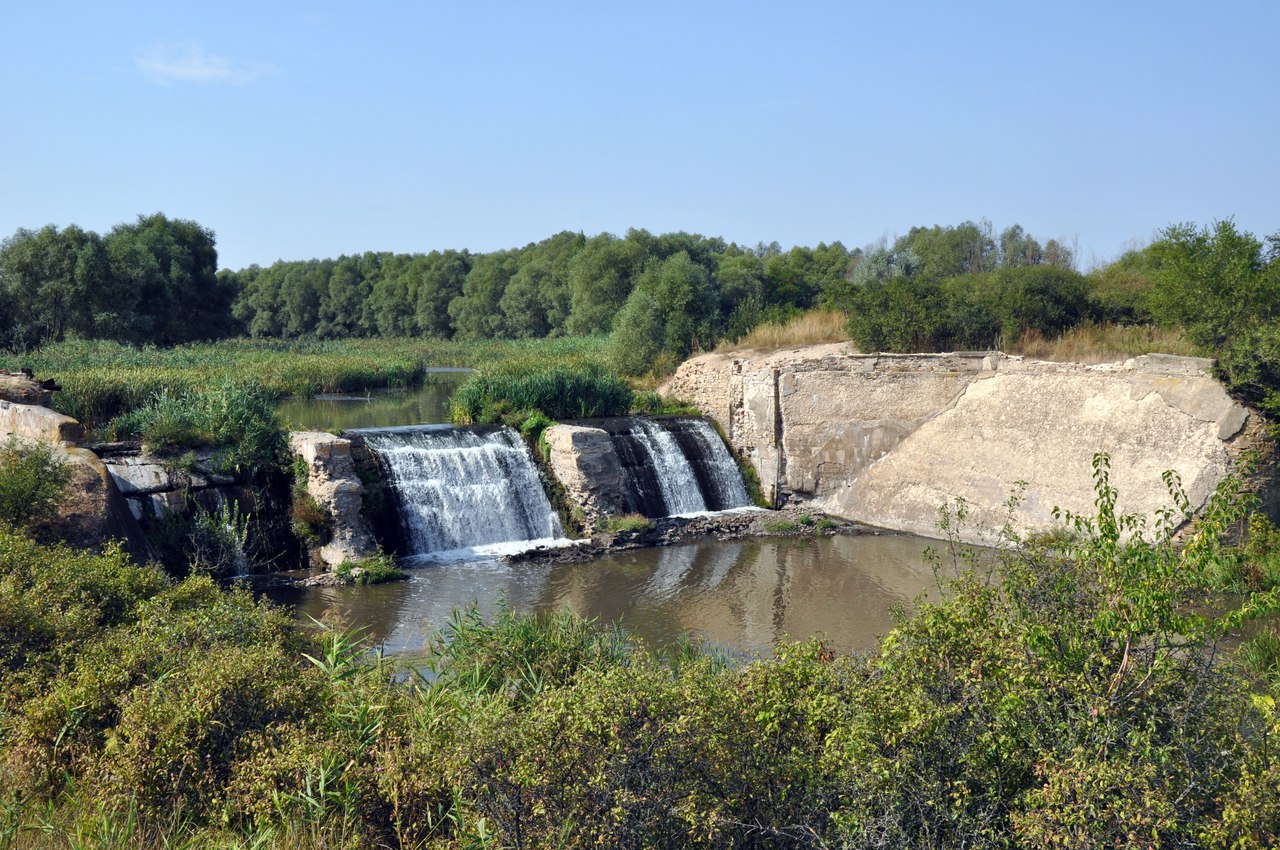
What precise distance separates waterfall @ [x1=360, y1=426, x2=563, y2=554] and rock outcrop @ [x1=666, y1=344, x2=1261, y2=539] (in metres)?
4.69

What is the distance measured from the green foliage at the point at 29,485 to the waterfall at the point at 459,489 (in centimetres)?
495

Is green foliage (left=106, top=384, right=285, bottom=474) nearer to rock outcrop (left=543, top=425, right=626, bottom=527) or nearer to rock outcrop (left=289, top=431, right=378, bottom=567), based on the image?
rock outcrop (left=289, top=431, right=378, bottom=567)

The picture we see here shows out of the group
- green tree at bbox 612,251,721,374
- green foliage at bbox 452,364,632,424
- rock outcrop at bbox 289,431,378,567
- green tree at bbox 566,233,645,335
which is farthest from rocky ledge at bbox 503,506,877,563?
green tree at bbox 566,233,645,335

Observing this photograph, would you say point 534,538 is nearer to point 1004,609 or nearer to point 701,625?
point 701,625

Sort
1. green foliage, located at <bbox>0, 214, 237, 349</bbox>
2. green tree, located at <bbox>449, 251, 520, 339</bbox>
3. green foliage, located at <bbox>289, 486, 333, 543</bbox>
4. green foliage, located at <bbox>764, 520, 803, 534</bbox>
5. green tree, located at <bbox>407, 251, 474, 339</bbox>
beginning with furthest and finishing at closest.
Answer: green tree, located at <bbox>407, 251, 474, 339</bbox> → green tree, located at <bbox>449, 251, 520, 339</bbox> → green foliage, located at <bbox>0, 214, 237, 349</bbox> → green foliage, located at <bbox>764, 520, 803, 534</bbox> → green foliage, located at <bbox>289, 486, 333, 543</bbox>

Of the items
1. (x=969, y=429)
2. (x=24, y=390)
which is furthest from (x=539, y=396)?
(x=24, y=390)

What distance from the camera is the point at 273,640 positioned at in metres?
6.15

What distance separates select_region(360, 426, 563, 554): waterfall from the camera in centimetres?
1406

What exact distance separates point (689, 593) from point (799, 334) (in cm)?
993

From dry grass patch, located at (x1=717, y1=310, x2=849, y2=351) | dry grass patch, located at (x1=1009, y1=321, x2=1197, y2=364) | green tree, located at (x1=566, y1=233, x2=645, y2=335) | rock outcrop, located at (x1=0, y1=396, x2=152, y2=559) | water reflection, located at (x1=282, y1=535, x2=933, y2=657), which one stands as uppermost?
green tree, located at (x1=566, y1=233, x2=645, y2=335)

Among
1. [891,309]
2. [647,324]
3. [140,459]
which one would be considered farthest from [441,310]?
[140,459]

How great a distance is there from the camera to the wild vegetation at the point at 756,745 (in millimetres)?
4043

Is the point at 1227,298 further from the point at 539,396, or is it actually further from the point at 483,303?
the point at 483,303

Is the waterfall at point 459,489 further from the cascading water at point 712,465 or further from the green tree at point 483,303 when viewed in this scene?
the green tree at point 483,303
